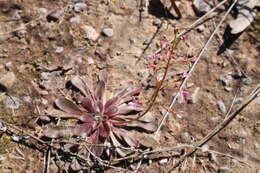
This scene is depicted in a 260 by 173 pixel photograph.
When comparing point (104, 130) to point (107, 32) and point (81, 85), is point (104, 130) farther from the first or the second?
point (107, 32)

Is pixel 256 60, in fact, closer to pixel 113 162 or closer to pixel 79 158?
pixel 113 162

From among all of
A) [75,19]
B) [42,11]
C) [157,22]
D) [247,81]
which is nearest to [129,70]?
[157,22]

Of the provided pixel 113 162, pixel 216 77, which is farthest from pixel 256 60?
pixel 113 162

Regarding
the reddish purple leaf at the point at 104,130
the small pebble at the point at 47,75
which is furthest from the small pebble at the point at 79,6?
the reddish purple leaf at the point at 104,130

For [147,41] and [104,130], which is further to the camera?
[147,41]

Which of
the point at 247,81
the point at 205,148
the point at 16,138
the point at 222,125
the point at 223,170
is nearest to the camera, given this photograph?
the point at 16,138
